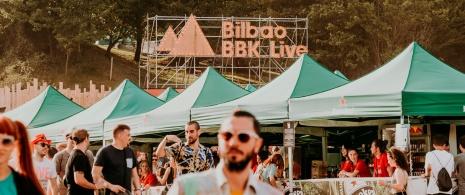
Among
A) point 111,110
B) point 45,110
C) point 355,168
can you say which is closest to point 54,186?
point 355,168

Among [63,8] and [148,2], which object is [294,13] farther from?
[63,8]

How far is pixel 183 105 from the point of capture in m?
19.0

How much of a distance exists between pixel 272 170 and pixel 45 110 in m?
12.5

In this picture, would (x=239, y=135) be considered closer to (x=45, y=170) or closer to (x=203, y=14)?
(x=45, y=170)

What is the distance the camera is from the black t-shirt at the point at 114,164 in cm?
1091

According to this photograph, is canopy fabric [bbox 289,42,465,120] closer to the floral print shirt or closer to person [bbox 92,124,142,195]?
person [bbox 92,124,142,195]

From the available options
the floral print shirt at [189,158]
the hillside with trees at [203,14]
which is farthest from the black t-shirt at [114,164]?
the hillside with trees at [203,14]

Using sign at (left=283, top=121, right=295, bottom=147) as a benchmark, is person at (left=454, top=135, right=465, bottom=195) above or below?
below

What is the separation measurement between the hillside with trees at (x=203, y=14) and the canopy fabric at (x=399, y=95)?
43320 millimetres

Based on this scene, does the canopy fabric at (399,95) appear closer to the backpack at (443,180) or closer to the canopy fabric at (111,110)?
the backpack at (443,180)

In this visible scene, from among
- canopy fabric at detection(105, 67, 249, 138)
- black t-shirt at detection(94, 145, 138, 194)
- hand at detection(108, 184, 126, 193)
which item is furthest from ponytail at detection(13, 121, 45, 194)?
canopy fabric at detection(105, 67, 249, 138)

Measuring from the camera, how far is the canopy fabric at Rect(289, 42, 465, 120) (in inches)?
544

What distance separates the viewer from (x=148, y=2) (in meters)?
67.5

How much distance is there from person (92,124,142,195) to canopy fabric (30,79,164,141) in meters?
9.99
